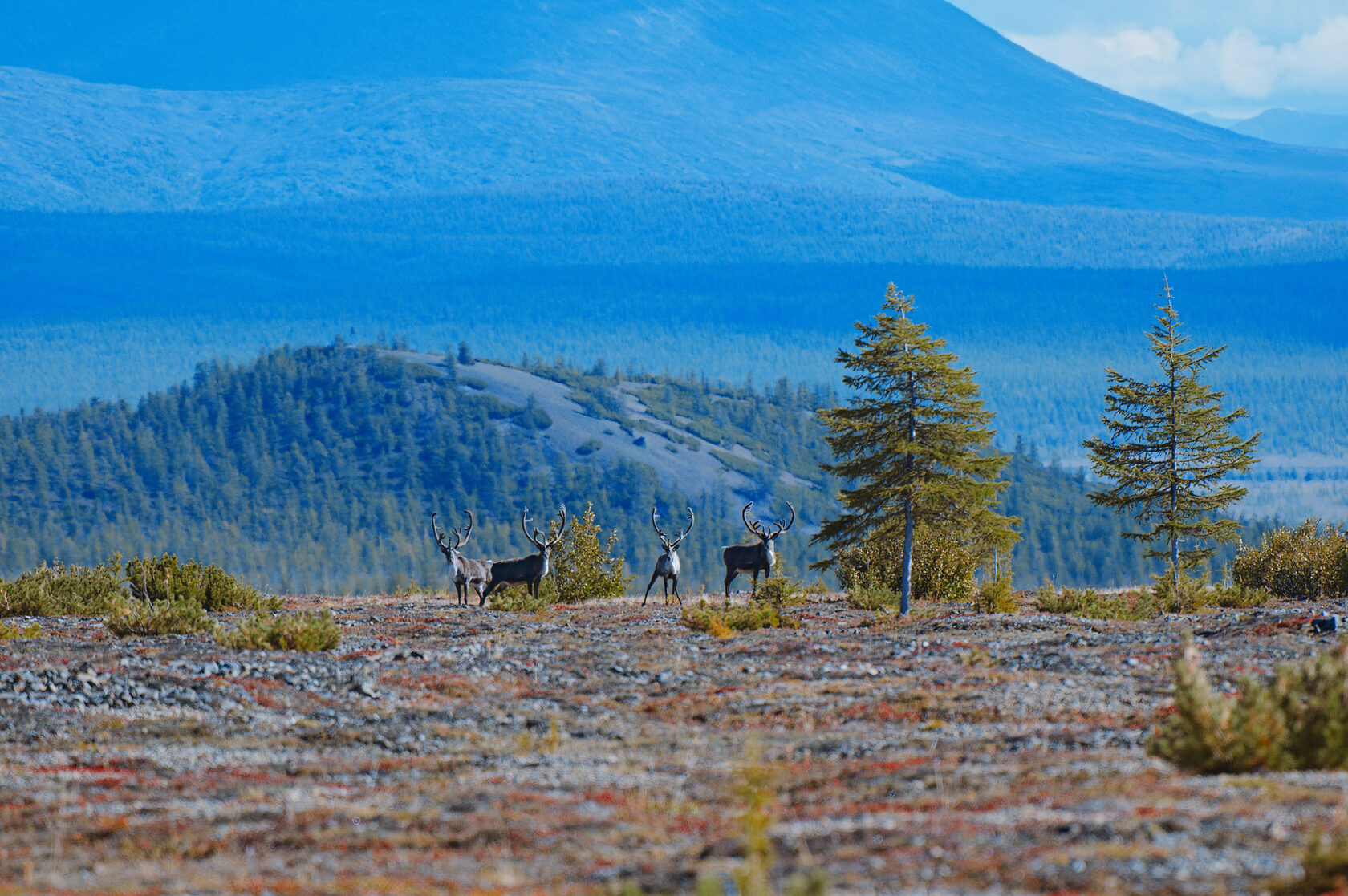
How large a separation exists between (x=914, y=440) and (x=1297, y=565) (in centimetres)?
1079

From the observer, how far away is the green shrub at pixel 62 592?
112ft

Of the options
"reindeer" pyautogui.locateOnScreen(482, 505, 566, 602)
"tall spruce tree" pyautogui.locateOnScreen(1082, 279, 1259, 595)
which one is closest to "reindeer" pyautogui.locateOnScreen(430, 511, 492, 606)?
"reindeer" pyautogui.locateOnScreen(482, 505, 566, 602)

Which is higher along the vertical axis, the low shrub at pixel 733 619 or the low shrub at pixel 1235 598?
the low shrub at pixel 1235 598

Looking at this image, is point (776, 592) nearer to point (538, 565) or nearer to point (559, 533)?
point (538, 565)

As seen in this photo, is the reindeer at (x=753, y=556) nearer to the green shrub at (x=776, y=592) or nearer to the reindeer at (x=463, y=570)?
the green shrub at (x=776, y=592)

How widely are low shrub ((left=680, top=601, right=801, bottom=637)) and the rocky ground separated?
32.4 inches

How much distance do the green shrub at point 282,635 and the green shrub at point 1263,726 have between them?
15.4 m

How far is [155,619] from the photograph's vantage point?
90.4 ft

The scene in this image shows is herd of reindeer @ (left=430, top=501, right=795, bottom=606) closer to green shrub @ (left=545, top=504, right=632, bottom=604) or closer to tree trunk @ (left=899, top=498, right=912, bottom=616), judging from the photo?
green shrub @ (left=545, top=504, right=632, bottom=604)

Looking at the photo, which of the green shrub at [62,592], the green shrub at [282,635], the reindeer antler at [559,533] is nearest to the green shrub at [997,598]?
the reindeer antler at [559,533]

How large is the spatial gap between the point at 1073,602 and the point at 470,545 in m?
151

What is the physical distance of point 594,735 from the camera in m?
17.8

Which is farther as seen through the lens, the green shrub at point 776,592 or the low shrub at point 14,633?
the green shrub at point 776,592

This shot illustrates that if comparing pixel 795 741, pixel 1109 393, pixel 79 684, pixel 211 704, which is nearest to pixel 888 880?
pixel 795 741
